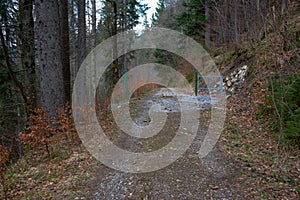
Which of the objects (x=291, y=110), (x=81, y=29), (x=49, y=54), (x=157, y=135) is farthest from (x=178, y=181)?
(x=81, y=29)

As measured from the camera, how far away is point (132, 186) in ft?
10.4

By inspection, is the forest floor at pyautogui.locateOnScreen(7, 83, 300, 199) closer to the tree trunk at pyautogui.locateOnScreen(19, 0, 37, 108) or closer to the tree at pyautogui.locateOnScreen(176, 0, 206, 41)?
the tree trunk at pyautogui.locateOnScreen(19, 0, 37, 108)

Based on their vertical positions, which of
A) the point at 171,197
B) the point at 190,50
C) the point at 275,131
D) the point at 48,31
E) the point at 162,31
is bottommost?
the point at 171,197

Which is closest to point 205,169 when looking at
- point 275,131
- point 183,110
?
point 275,131

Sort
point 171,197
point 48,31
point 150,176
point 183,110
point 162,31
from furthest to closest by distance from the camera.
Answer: point 162,31
point 183,110
point 48,31
point 150,176
point 171,197

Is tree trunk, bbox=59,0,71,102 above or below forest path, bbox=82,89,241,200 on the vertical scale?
above

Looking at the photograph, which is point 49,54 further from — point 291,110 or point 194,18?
point 194,18

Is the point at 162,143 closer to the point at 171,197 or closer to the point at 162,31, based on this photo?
the point at 171,197

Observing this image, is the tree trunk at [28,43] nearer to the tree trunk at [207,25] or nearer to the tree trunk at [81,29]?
the tree trunk at [81,29]

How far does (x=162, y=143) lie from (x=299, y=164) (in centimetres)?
258

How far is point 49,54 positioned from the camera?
539 centimetres

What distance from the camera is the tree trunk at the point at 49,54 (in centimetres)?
524

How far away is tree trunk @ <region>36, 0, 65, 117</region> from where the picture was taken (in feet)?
17.2

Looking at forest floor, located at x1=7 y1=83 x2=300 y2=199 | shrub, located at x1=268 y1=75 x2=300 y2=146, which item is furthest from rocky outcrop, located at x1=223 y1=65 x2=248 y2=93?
shrub, located at x1=268 y1=75 x2=300 y2=146
